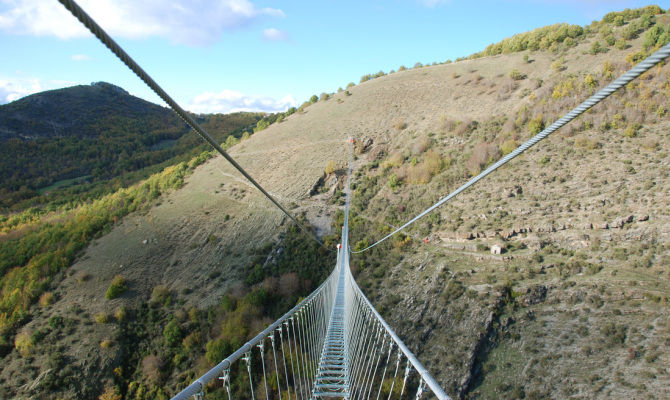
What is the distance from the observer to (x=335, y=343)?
672cm

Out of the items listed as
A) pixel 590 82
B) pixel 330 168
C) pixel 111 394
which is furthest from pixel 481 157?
pixel 111 394

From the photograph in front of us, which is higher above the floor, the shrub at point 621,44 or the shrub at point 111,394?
the shrub at point 621,44

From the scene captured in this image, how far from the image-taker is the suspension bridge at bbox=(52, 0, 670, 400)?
5.26 ft

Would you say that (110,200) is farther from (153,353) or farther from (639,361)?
(639,361)

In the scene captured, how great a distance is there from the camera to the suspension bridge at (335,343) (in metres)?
1.60

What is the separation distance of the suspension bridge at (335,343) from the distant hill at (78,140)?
3055 centimetres

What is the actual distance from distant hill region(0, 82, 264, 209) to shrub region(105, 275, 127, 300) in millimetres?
19319

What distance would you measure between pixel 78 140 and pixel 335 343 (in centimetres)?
5618

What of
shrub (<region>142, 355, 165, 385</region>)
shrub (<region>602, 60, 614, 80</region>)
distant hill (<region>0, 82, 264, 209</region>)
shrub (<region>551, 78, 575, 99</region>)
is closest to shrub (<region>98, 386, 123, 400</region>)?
shrub (<region>142, 355, 165, 385</region>)

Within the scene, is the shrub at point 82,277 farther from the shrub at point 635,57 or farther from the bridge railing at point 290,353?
the shrub at point 635,57

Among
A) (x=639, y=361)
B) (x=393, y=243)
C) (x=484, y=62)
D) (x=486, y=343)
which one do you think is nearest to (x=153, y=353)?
(x=393, y=243)

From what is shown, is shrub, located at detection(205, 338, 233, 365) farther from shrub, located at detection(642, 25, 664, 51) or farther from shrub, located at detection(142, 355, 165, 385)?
shrub, located at detection(642, 25, 664, 51)

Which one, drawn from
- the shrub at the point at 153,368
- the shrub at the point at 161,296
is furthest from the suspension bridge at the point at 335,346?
the shrub at the point at 161,296

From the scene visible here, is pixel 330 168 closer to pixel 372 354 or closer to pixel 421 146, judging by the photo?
pixel 421 146
